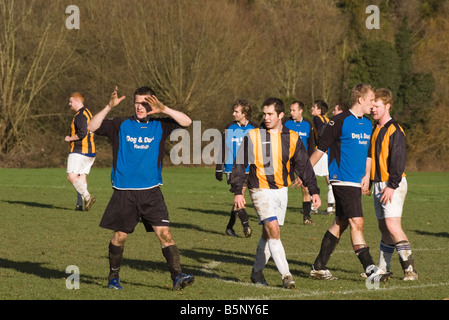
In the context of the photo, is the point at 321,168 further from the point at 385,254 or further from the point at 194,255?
the point at 385,254

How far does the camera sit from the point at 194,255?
1068 centimetres

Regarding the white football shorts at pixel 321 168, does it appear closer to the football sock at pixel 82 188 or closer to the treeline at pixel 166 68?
the football sock at pixel 82 188

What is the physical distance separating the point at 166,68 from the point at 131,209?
103 feet

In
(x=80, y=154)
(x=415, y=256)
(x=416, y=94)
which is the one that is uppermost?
(x=416, y=94)

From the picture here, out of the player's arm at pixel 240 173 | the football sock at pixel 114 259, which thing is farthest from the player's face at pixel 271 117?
the football sock at pixel 114 259

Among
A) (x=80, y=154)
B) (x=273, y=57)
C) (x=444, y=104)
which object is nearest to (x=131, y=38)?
(x=273, y=57)

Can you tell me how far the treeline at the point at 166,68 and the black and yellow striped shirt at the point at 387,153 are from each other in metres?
29.2

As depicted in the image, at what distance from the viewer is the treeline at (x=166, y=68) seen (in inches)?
1479

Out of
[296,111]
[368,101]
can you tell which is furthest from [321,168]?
[368,101]

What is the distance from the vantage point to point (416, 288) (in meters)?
8.15

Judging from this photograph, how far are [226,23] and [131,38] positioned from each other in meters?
5.03

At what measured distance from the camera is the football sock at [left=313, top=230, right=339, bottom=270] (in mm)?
8758

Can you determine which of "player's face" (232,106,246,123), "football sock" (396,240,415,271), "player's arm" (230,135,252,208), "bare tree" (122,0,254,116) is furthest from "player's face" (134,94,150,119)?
"bare tree" (122,0,254,116)
